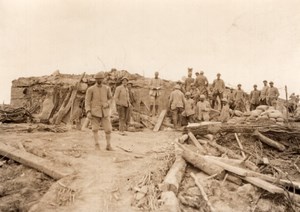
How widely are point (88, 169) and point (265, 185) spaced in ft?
10.4

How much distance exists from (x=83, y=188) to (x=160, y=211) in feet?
4.95

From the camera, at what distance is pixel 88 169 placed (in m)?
6.36

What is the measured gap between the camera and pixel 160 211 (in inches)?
183

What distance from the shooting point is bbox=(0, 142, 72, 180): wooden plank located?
611cm

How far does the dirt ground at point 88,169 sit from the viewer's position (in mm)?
5078

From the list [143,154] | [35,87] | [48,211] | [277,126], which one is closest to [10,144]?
[143,154]

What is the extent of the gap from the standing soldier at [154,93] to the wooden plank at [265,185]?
8.45 meters

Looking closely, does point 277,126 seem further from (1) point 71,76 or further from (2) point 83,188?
(1) point 71,76

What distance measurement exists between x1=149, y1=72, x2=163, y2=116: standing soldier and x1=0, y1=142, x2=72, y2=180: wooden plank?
24.6ft

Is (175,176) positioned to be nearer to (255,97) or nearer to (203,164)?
(203,164)

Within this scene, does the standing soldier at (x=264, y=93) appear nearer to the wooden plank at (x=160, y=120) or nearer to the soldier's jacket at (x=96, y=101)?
the wooden plank at (x=160, y=120)

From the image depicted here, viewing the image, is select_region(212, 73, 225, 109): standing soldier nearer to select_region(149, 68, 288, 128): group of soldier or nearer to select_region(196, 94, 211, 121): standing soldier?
select_region(149, 68, 288, 128): group of soldier

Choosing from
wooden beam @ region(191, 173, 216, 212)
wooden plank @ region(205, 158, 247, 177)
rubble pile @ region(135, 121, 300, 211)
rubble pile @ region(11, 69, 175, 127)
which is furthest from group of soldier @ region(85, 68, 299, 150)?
wooden beam @ region(191, 173, 216, 212)

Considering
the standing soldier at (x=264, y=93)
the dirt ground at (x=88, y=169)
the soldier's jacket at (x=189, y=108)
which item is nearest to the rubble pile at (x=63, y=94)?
the soldier's jacket at (x=189, y=108)
